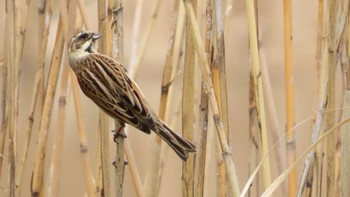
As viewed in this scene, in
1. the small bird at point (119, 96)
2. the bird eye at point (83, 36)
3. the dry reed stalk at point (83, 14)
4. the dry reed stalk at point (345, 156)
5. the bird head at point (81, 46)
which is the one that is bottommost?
the dry reed stalk at point (345, 156)

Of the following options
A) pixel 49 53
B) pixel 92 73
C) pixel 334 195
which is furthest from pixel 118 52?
pixel 49 53

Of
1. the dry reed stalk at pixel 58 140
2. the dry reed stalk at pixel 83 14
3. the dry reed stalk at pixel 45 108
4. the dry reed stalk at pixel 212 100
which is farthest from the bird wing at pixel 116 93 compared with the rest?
the dry reed stalk at pixel 58 140

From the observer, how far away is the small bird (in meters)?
1.23

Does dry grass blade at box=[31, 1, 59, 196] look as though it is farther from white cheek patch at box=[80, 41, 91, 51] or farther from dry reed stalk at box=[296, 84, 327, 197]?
dry reed stalk at box=[296, 84, 327, 197]

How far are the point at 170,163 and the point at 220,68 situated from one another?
99 cm

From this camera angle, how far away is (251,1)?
4.37 ft

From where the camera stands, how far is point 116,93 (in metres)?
1.26

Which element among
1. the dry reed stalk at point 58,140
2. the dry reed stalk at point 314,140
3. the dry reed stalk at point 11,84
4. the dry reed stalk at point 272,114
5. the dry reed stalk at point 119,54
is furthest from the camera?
the dry reed stalk at point 272,114

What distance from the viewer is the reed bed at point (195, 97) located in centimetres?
127

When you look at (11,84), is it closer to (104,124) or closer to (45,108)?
(45,108)

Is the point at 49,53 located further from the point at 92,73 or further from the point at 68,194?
the point at 92,73

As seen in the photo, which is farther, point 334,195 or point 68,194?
point 68,194

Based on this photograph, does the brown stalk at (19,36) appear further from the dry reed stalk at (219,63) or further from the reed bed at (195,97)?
the dry reed stalk at (219,63)

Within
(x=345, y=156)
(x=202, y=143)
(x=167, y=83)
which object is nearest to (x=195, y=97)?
(x=167, y=83)
